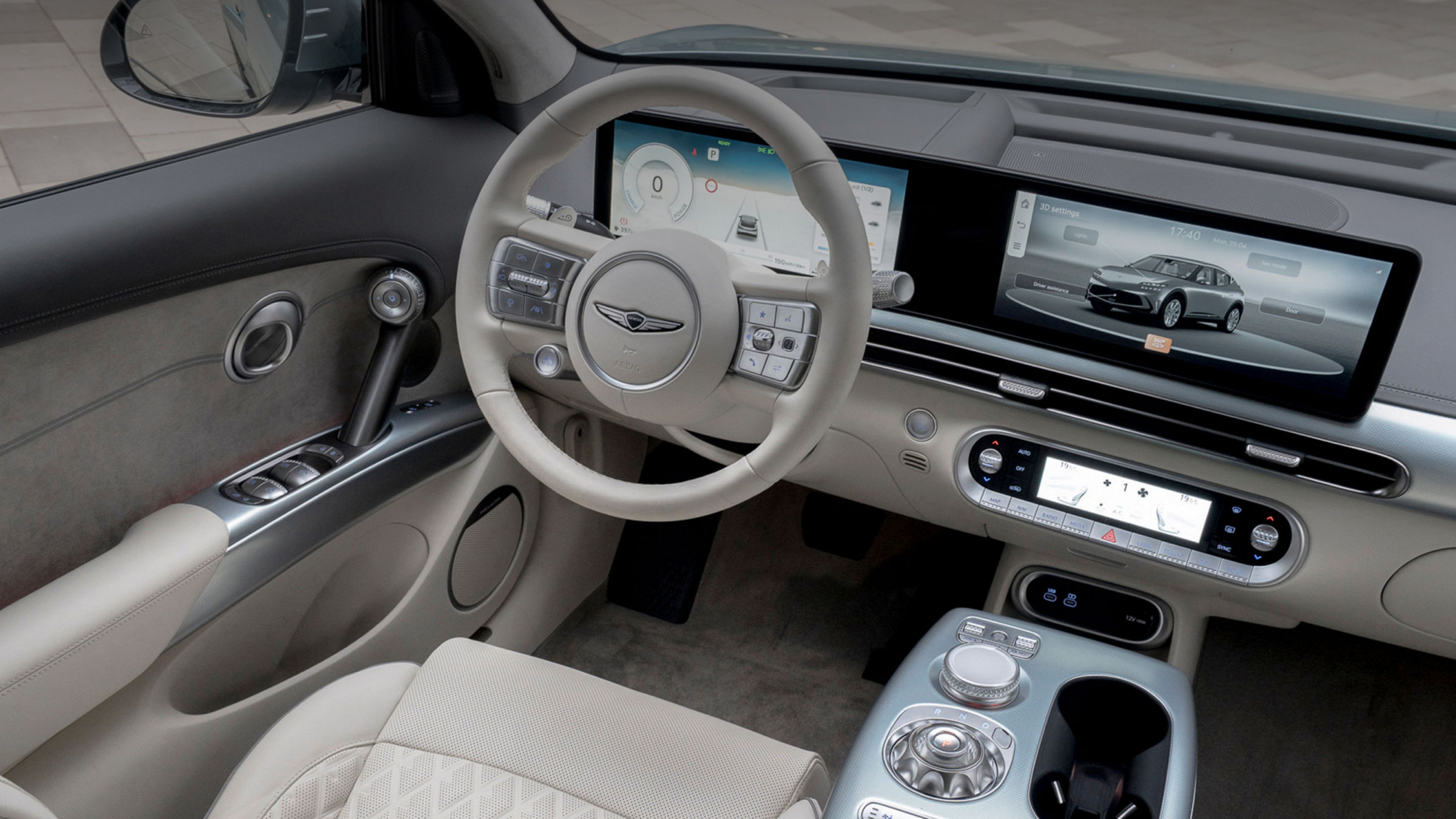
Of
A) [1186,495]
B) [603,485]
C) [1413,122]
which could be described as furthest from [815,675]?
[1413,122]

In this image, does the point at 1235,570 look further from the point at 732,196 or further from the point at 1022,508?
the point at 732,196

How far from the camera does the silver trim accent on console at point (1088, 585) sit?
1634mm

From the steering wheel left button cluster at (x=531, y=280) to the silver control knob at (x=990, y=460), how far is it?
684 mm

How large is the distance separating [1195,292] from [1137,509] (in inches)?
13.7

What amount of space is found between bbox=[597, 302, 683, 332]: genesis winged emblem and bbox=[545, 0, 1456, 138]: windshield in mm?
867

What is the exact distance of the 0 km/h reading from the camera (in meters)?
1.42

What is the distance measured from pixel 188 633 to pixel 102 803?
22 centimetres

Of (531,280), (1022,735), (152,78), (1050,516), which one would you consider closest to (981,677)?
(1022,735)

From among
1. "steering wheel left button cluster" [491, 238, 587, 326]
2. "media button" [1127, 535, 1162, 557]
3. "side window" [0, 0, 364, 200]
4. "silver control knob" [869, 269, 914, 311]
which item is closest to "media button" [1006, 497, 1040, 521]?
"media button" [1127, 535, 1162, 557]

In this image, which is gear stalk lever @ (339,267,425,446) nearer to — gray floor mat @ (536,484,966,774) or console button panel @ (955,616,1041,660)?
gray floor mat @ (536,484,966,774)

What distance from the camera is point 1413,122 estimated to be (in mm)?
1604

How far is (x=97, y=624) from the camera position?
3.95 feet

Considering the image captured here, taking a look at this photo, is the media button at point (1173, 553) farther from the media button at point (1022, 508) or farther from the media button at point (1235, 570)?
the media button at point (1022, 508)

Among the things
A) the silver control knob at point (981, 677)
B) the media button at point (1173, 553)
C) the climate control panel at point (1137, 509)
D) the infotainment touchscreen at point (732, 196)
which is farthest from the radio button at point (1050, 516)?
the infotainment touchscreen at point (732, 196)
